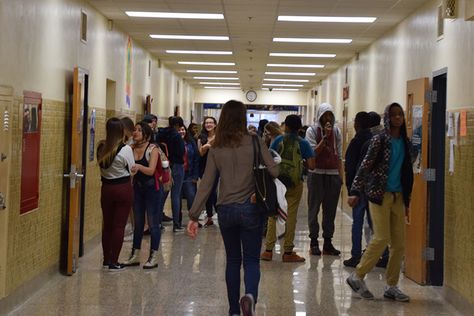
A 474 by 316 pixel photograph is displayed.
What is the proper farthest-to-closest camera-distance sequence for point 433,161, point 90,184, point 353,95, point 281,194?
point 353,95
point 90,184
point 433,161
point 281,194

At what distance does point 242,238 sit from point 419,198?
107 inches

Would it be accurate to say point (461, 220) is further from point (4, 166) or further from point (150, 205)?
point (4, 166)

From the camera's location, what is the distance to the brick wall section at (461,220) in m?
5.97

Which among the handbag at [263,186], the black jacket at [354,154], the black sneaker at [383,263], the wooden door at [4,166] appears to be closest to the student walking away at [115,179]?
the wooden door at [4,166]

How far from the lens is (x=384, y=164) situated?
6156 mm

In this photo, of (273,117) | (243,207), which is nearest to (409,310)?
(243,207)

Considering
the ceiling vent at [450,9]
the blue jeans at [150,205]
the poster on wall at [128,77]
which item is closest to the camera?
the ceiling vent at [450,9]

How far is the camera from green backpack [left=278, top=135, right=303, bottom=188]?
790cm

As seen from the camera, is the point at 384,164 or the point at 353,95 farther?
the point at 353,95

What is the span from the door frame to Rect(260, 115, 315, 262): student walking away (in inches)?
56.0

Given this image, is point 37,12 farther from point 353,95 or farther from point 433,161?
A: point 353,95

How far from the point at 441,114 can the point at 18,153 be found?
12.8 ft

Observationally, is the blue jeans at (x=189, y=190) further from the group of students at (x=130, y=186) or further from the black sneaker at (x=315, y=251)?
the black sneaker at (x=315, y=251)

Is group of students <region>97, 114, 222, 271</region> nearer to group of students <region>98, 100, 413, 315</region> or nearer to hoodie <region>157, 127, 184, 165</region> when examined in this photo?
group of students <region>98, 100, 413, 315</region>
